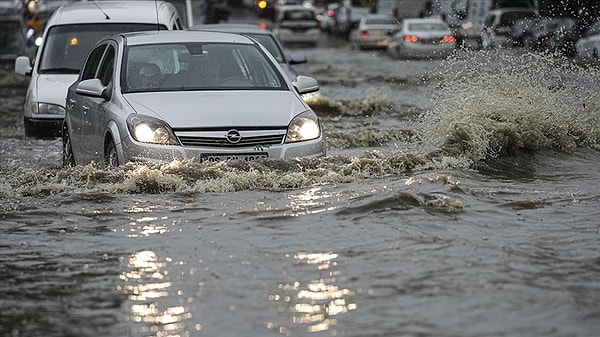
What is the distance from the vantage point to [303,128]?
1038 centimetres

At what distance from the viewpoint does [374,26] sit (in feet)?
161

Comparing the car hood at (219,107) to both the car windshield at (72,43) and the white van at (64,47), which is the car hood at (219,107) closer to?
the white van at (64,47)

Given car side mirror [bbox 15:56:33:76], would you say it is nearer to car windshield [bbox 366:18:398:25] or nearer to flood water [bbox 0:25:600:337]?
flood water [bbox 0:25:600:337]

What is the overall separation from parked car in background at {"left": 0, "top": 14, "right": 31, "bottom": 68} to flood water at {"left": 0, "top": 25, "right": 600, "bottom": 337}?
17366mm

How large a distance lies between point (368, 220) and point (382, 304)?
2293 mm

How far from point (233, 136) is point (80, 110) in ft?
7.33

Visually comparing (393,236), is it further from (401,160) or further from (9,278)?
(401,160)

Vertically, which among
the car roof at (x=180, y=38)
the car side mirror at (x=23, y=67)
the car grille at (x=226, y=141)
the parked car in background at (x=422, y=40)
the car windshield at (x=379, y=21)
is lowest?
the car windshield at (x=379, y=21)

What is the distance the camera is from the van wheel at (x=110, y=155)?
34.0 ft

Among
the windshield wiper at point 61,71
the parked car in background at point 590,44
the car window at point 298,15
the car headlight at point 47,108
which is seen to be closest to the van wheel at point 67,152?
the car headlight at point 47,108

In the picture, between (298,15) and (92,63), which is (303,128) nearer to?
(92,63)

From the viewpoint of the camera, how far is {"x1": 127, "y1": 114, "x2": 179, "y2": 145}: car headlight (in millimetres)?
10000

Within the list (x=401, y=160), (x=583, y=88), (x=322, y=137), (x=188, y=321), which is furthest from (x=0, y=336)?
(x=583, y=88)

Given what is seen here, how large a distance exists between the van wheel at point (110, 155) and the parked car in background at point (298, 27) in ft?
133
